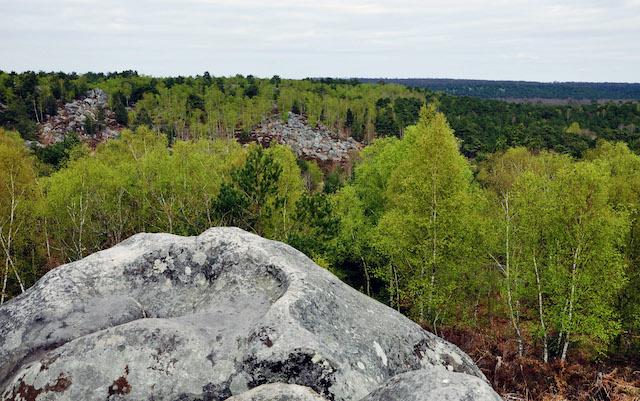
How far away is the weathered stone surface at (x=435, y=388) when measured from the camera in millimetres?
7016

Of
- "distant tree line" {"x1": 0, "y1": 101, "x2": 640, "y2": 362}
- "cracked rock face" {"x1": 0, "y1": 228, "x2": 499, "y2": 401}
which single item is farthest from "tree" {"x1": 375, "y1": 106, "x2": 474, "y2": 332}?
"cracked rock face" {"x1": 0, "y1": 228, "x2": 499, "y2": 401}

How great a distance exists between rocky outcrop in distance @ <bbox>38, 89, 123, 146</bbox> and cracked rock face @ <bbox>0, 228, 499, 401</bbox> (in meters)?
130

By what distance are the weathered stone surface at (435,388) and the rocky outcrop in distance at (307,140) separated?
132 meters

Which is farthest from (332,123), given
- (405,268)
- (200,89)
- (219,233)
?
(219,233)

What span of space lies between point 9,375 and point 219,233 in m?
5.58

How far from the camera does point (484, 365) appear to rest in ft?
73.5

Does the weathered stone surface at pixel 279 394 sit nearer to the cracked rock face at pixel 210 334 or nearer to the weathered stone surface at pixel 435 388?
the cracked rock face at pixel 210 334

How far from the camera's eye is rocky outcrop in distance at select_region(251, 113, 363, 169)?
487 ft

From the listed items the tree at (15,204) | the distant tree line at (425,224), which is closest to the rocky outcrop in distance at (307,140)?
the distant tree line at (425,224)

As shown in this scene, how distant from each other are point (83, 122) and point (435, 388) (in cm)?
15731

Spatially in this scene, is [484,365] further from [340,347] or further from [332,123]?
[332,123]

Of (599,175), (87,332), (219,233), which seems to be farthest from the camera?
(599,175)

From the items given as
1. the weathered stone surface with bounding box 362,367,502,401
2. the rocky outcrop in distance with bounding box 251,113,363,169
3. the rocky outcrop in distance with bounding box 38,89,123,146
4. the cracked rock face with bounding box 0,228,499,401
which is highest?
the weathered stone surface with bounding box 362,367,502,401

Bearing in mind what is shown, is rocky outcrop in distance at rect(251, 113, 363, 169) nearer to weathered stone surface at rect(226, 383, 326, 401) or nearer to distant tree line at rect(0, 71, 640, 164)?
distant tree line at rect(0, 71, 640, 164)
